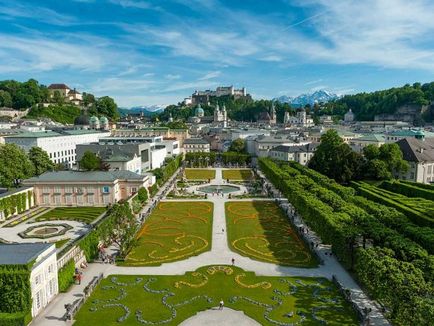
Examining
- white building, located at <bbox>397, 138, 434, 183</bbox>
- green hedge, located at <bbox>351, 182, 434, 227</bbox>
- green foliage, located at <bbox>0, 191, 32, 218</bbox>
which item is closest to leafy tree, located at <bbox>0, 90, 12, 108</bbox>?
green foliage, located at <bbox>0, 191, 32, 218</bbox>

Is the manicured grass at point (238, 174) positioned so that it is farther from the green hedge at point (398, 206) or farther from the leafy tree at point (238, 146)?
the green hedge at point (398, 206)

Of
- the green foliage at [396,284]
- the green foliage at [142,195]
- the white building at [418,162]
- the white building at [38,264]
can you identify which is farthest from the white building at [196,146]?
the green foliage at [396,284]

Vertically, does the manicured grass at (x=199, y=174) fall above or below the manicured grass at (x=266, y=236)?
above

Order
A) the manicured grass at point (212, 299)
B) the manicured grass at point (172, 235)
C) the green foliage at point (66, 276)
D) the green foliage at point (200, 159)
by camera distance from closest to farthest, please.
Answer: the manicured grass at point (212, 299) → the green foliage at point (66, 276) → the manicured grass at point (172, 235) → the green foliage at point (200, 159)

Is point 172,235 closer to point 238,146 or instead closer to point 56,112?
point 238,146

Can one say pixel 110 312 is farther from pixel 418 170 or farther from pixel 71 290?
pixel 418 170

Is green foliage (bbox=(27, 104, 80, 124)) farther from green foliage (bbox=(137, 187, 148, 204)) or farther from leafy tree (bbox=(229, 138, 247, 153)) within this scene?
green foliage (bbox=(137, 187, 148, 204))

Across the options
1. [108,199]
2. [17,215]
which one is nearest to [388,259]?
[108,199]
